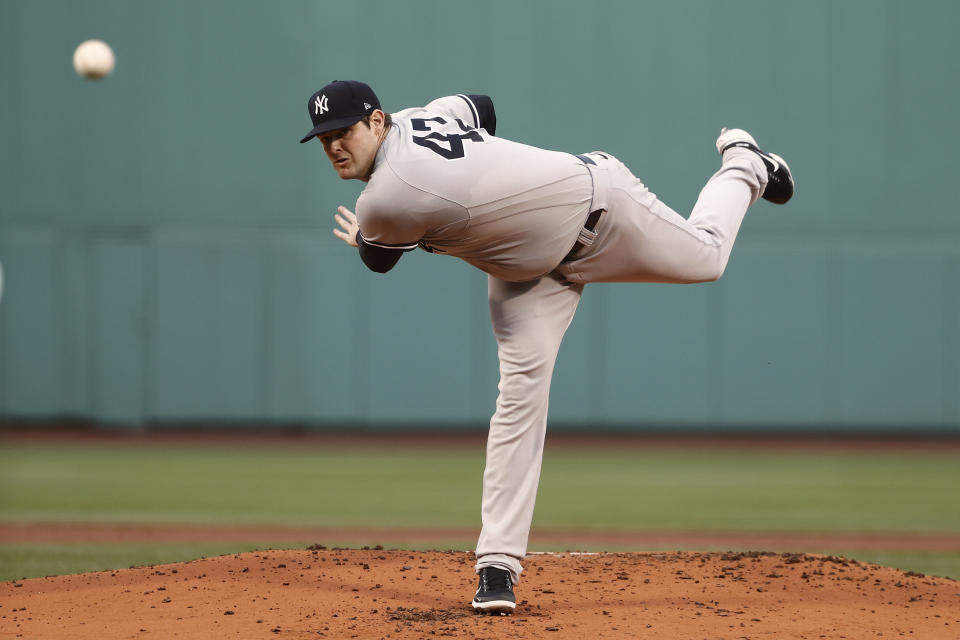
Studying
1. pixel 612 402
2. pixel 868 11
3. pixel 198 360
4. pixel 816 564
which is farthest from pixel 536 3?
pixel 816 564

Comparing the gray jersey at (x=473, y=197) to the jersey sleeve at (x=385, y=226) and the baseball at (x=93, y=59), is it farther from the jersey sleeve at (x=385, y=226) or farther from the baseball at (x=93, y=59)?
the baseball at (x=93, y=59)

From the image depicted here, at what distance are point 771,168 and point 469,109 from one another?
103cm

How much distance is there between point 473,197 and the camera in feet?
9.13

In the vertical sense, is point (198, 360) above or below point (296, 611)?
above

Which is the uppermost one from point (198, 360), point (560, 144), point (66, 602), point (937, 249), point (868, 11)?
point (868, 11)

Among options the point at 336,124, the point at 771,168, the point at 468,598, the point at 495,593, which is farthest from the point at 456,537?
the point at 336,124

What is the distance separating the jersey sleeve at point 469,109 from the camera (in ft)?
10.3

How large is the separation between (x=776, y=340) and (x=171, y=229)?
247 inches

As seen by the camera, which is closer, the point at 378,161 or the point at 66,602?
the point at 378,161

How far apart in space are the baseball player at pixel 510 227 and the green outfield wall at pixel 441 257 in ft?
24.8

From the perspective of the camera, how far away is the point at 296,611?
311 centimetres

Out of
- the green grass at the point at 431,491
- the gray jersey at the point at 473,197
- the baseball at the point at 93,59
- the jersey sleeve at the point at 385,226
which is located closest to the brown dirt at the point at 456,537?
the green grass at the point at 431,491

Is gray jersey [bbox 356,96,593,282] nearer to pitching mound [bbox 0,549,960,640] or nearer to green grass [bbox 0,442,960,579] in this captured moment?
pitching mound [bbox 0,549,960,640]

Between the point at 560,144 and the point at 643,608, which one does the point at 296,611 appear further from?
the point at 560,144
